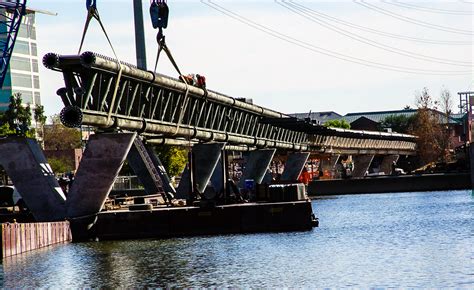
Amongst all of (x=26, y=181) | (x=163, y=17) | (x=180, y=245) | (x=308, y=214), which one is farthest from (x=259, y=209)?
(x=163, y=17)

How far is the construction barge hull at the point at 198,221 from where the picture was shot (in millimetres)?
84188

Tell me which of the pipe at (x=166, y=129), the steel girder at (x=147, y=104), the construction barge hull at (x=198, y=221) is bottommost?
the construction barge hull at (x=198, y=221)

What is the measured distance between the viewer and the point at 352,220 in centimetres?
10256

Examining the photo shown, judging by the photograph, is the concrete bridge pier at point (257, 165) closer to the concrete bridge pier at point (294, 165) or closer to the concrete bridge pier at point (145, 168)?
the concrete bridge pier at point (294, 165)

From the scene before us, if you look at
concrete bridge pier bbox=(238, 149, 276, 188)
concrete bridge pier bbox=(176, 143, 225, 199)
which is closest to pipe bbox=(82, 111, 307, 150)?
concrete bridge pier bbox=(176, 143, 225, 199)

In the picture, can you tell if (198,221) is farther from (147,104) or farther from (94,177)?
(147,104)

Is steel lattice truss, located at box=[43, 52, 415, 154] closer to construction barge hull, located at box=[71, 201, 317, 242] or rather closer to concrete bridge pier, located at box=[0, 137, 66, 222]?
concrete bridge pier, located at box=[0, 137, 66, 222]

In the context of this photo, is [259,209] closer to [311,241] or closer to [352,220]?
[311,241]

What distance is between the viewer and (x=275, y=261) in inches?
2488

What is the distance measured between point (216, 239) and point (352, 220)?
2448 centimetres

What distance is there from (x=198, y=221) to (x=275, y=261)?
22792mm

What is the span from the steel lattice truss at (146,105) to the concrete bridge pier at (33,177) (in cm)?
415

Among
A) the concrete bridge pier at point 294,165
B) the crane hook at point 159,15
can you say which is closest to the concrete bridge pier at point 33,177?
the crane hook at point 159,15

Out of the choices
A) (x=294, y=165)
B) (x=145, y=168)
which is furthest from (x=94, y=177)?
(x=294, y=165)
